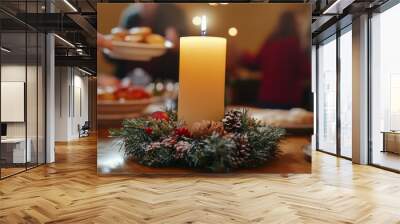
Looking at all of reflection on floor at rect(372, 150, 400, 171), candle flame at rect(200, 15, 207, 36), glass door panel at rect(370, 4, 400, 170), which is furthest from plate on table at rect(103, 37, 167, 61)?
reflection on floor at rect(372, 150, 400, 171)

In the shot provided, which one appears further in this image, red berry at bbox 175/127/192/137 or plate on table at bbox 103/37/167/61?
plate on table at bbox 103/37/167/61

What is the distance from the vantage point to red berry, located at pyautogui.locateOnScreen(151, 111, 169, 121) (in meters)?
6.08

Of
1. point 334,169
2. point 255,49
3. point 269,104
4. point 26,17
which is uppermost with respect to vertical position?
point 26,17

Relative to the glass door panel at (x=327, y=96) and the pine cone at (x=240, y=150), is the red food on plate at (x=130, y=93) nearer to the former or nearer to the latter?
the pine cone at (x=240, y=150)

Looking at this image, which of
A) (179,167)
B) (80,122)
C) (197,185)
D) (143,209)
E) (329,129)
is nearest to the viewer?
(143,209)

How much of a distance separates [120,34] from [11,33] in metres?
1.65

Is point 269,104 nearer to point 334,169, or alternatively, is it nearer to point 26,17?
point 334,169

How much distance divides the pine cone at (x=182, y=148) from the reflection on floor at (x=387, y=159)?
11.5ft

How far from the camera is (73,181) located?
576cm

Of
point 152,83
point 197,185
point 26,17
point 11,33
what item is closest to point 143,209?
point 197,185

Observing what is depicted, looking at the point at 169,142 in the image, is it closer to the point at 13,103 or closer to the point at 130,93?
the point at 130,93

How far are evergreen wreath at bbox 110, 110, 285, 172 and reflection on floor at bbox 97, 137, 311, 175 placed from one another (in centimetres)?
11

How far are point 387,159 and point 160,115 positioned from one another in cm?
400

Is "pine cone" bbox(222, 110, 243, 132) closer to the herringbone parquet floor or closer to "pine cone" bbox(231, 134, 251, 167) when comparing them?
"pine cone" bbox(231, 134, 251, 167)
